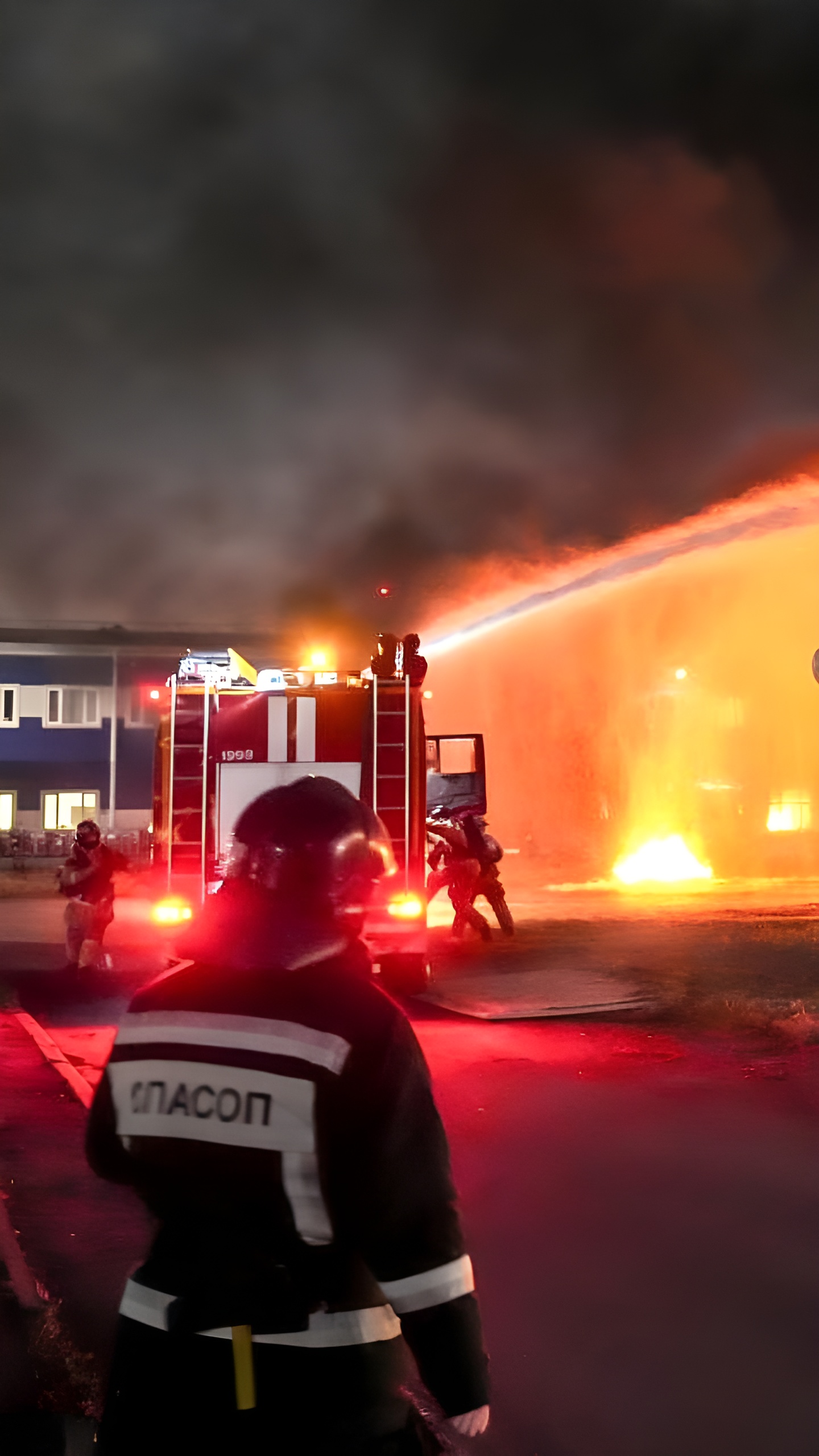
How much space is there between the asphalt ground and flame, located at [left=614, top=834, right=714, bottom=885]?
18.5 metres

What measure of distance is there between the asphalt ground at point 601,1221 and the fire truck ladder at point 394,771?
1.59 meters

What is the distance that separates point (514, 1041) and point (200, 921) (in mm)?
7116

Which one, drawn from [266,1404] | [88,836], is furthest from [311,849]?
[88,836]

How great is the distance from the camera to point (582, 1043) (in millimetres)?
8578

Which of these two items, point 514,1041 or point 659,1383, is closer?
point 659,1383

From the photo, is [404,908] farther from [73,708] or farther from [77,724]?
[73,708]

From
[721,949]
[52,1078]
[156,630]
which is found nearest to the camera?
[52,1078]

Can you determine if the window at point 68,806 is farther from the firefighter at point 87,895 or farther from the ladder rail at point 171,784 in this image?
the ladder rail at point 171,784

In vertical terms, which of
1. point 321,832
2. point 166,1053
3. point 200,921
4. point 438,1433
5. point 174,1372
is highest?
point 321,832

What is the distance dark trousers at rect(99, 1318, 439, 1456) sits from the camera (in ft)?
5.61

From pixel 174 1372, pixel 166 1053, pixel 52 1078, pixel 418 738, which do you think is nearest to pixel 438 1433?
pixel 174 1372

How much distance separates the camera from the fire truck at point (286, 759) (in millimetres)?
10266

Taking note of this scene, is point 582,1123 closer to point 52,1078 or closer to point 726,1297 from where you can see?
point 726,1297

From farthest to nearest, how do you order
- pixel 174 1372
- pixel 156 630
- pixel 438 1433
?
pixel 156 630, pixel 438 1433, pixel 174 1372
